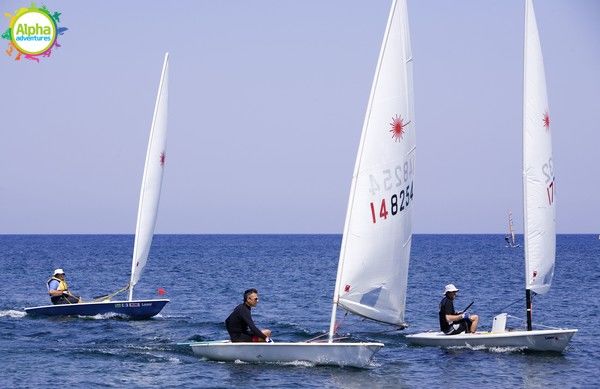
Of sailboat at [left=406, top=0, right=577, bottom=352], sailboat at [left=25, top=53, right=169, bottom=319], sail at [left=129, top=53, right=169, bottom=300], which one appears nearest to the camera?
sailboat at [left=406, top=0, right=577, bottom=352]

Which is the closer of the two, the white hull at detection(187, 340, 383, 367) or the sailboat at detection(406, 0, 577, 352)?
the white hull at detection(187, 340, 383, 367)

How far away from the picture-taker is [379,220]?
22.3m

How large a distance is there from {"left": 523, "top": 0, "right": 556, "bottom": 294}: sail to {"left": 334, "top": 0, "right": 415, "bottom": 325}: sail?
5358 mm

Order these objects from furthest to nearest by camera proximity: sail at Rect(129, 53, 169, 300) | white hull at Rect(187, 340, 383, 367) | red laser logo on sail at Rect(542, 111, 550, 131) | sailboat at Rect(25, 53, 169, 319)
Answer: sail at Rect(129, 53, 169, 300), sailboat at Rect(25, 53, 169, 319), red laser logo on sail at Rect(542, 111, 550, 131), white hull at Rect(187, 340, 383, 367)

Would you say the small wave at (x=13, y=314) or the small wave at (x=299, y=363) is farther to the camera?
the small wave at (x=13, y=314)

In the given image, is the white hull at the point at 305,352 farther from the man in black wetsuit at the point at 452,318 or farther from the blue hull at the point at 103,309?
the blue hull at the point at 103,309

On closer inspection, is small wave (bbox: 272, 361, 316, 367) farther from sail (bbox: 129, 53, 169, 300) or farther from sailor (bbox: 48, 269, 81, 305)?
sailor (bbox: 48, 269, 81, 305)

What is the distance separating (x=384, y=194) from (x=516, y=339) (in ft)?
23.7

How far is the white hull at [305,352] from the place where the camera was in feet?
74.4

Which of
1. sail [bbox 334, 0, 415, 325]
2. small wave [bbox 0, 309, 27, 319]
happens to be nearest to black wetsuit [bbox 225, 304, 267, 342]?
sail [bbox 334, 0, 415, 325]

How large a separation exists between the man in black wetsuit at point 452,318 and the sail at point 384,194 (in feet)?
14.6

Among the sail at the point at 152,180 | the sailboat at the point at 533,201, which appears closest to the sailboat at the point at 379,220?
the sailboat at the point at 533,201

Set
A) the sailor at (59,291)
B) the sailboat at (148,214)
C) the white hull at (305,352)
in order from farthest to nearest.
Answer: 1. the sailor at (59,291)
2. the sailboat at (148,214)
3. the white hull at (305,352)

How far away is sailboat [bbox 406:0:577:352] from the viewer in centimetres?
2664
